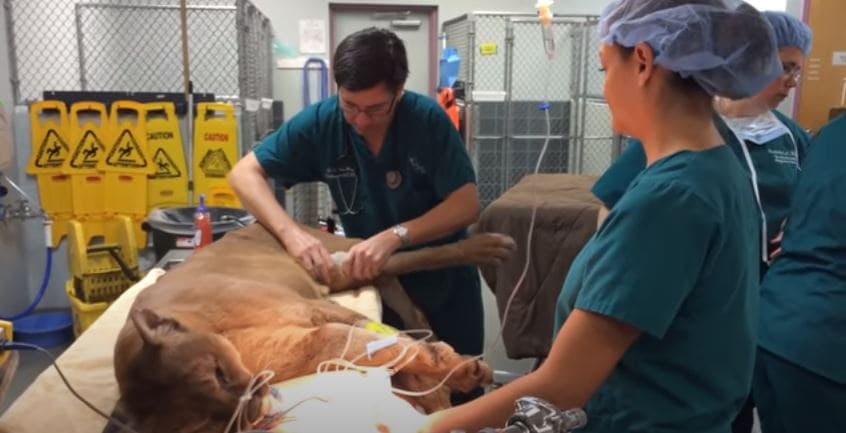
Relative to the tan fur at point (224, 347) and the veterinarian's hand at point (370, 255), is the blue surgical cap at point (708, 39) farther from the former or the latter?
the veterinarian's hand at point (370, 255)

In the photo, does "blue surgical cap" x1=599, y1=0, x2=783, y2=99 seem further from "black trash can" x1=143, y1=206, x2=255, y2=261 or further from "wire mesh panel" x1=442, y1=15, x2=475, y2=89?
"wire mesh panel" x1=442, y1=15, x2=475, y2=89

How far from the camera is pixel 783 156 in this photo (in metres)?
1.79

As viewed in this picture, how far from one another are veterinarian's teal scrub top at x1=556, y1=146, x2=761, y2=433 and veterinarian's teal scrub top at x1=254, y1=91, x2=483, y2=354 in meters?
0.80

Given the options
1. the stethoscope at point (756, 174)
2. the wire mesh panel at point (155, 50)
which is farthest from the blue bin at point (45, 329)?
the stethoscope at point (756, 174)

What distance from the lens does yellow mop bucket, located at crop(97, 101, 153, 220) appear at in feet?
12.0

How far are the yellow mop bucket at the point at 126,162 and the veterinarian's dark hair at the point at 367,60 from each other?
2.49 m

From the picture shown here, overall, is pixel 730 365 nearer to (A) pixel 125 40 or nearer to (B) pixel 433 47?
(A) pixel 125 40

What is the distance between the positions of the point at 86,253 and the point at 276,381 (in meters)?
2.53

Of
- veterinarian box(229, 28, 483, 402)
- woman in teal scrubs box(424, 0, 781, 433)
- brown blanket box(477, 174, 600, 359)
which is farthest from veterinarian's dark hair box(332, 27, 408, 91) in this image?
brown blanket box(477, 174, 600, 359)

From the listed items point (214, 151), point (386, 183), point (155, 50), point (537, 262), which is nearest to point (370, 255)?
point (386, 183)

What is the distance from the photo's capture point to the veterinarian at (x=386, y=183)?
1.61m

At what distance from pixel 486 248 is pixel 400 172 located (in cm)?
29

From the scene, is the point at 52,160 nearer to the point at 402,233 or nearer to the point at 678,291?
the point at 402,233

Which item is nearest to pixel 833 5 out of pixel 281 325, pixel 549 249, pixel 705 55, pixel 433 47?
pixel 549 249
